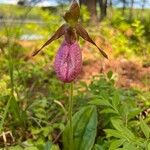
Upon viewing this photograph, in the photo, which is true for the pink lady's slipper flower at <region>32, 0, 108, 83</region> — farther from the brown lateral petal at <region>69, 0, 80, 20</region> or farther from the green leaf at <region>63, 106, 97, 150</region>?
the green leaf at <region>63, 106, 97, 150</region>

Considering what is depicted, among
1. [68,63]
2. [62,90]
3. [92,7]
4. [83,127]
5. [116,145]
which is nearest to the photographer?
[116,145]

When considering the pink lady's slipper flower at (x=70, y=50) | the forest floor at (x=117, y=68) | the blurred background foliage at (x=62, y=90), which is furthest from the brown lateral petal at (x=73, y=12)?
the forest floor at (x=117, y=68)

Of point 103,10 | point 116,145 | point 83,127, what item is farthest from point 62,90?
point 103,10

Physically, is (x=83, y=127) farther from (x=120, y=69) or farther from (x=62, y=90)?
(x=120, y=69)

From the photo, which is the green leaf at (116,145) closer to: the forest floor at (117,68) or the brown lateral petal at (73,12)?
the brown lateral petal at (73,12)

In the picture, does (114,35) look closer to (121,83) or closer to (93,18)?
(93,18)
